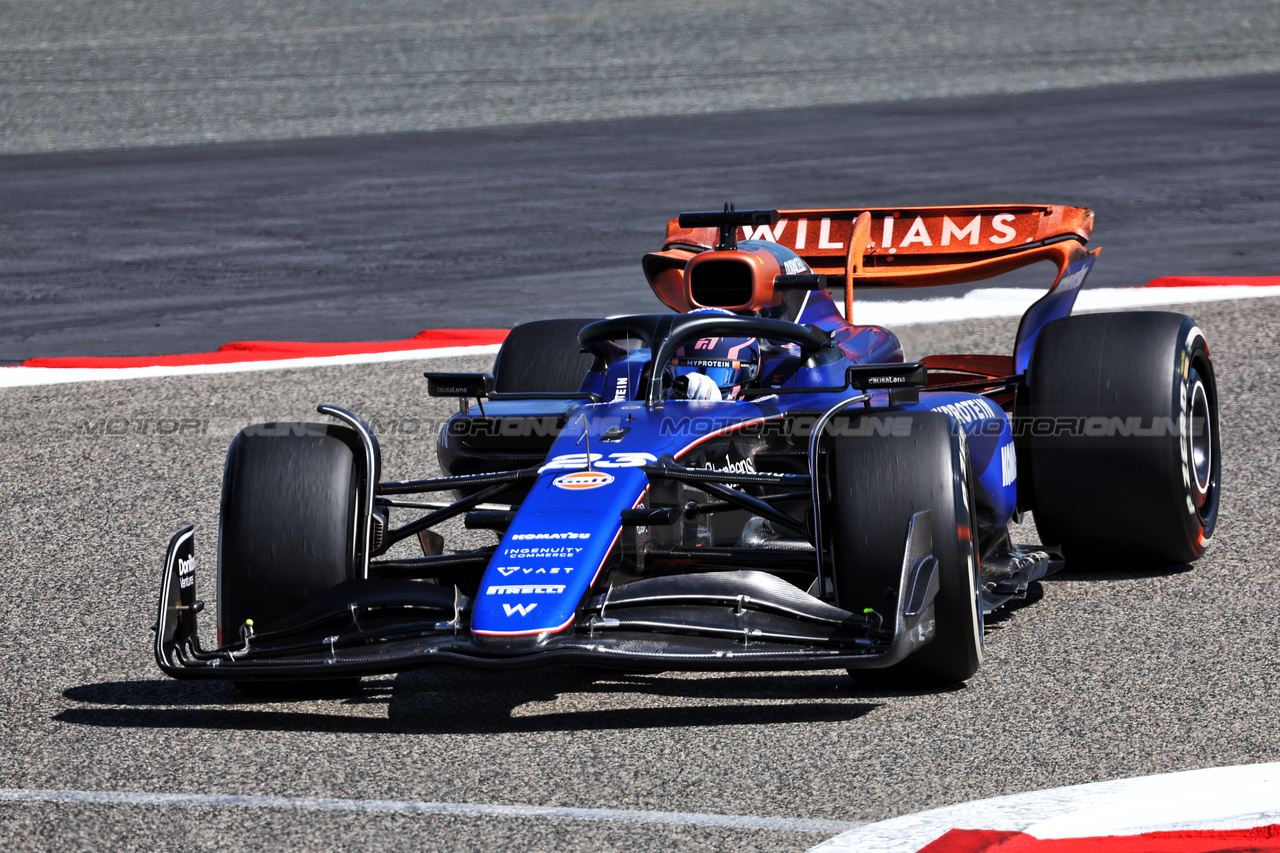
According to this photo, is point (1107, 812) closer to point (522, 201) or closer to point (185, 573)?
point (185, 573)

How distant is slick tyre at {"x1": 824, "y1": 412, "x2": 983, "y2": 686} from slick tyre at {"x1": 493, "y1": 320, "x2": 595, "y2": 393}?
2578 millimetres

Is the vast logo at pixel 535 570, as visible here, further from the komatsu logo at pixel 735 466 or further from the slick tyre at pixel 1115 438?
the slick tyre at pixel 1115 438

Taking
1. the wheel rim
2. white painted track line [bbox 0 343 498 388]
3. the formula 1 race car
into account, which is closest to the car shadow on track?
the formula 1 race car

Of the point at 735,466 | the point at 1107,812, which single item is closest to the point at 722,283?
the point at 735,466

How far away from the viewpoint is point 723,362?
21.0ft

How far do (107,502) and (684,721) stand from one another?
4.06m

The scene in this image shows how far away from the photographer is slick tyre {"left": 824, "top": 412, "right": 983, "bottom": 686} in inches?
199

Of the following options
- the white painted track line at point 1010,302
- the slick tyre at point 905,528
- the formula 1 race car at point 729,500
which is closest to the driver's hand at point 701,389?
the formula 1 race car at point 729,500

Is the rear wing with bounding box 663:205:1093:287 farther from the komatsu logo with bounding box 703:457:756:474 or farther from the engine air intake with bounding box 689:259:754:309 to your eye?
the komatsu logo with bounding box 703:457:756:474

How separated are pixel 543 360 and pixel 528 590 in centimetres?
295

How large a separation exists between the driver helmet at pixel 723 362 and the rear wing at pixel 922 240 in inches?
48.2

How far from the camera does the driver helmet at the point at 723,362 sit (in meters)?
6.38

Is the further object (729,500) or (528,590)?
(729,500)

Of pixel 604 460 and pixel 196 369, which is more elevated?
pixel 196 369
